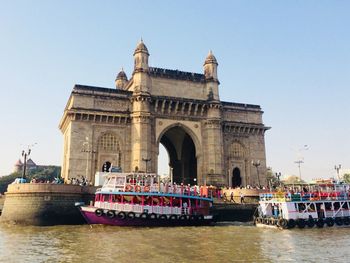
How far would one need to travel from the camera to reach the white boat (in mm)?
27688

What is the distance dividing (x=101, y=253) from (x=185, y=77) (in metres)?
30.4

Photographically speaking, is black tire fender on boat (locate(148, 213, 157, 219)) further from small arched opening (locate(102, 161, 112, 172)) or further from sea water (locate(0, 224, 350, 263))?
small arched opening (locate(102, 161, 112, 172))

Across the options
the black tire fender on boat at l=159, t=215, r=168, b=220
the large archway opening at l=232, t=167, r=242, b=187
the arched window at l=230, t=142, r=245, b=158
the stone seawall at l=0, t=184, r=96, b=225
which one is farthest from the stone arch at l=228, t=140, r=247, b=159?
the stone seawall at l=0, t=184, r=96, b=225

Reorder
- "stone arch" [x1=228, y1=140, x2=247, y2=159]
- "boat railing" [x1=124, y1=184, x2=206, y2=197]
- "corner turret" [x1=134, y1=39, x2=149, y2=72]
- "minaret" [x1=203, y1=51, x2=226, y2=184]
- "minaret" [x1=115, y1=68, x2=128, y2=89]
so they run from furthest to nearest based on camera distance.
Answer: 1. "minaret" [x1=115, y1=68, x2=128, y2=89]
2. "stone arch" [x1=228, y1=140, x2=247, y2=159]
3. "minaret" [x1=203, y1=51, x2=226, y2=184]
4. "corner turret" [x1=134, y1=39, x2=149, y2=72]
5. "boat railing" [x1=124, y1=184, x2=206, y2=197]

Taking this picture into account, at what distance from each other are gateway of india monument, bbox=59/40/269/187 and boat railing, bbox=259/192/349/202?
11057 mm

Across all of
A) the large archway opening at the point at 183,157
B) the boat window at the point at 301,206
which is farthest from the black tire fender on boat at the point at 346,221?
the large archway opening at the point at 183,157

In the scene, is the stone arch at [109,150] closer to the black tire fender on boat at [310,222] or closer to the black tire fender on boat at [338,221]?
the black tire fender on boat at [310,222]

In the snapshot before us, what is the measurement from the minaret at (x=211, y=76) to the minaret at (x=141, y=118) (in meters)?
7.77

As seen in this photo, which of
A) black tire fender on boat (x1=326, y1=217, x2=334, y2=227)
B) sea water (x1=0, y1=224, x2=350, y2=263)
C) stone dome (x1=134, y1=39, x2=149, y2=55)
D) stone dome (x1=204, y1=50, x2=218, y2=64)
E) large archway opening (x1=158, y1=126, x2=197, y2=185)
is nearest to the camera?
sea water (x1=0, y1=224, x2=350, y2=263)

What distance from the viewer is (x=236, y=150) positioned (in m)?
45.6

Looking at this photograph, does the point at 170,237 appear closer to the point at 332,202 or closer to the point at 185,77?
the point at 332,202

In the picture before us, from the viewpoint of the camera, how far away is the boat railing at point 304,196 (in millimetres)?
28391

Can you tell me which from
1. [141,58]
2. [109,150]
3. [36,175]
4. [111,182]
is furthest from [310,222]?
[36,175]

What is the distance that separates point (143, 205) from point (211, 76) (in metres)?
21.9
